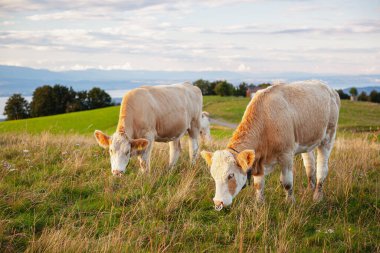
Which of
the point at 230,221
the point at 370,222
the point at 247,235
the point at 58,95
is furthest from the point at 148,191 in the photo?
the point at 58,95

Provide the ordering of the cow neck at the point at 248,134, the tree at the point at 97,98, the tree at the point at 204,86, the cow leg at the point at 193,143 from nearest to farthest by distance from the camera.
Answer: the cow neck at the point at 248,134
the cow leg at the point at 193,143
the tree at the point at 97,98
the tree at the point at 204,86

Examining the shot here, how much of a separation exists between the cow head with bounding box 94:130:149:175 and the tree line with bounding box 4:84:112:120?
73.9 m

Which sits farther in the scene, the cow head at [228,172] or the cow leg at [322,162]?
the cow leg at [322,162]

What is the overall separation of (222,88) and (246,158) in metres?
99.7

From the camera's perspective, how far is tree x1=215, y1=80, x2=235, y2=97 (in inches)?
4134

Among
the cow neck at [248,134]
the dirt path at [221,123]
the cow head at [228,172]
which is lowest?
the dirt path at [221,123]

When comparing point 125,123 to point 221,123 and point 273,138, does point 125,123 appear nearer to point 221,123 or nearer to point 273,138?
point 273,138

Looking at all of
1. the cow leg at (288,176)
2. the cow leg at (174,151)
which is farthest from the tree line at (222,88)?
the cow leg at (288,176)

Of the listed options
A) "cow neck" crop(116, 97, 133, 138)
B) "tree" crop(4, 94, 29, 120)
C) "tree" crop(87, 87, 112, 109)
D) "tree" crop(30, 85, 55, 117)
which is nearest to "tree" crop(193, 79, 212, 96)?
"tree" crop(87, 87, 112, 109)

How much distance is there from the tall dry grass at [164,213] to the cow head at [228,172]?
1.46 ft

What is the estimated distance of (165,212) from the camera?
630 centimetres

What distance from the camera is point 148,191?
23.8 feet

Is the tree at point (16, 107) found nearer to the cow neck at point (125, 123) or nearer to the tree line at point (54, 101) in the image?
the tree line at point (54, 101)

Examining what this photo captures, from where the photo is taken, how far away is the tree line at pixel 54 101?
78.6 metres
